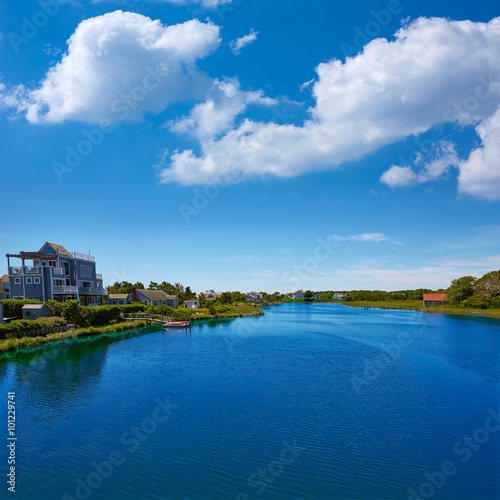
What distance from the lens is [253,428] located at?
68.8 feet

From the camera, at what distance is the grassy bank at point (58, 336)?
43688 mm

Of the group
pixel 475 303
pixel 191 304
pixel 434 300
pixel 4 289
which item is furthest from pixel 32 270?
pixel 434 300

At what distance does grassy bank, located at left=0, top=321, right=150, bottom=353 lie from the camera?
43688mm

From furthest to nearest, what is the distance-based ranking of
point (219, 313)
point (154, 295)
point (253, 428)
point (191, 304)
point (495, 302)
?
1. point (191, 304)
2. point (495, 302)
3. point (219, 313)
4. point (154, 295)
5. point (253, 428)

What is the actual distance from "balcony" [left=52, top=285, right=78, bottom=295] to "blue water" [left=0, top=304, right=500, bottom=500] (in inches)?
879

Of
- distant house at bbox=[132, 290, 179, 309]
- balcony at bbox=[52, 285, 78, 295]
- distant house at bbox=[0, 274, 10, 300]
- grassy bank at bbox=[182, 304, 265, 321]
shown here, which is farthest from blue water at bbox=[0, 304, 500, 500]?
distant house at bbox=[132, 290, 179, 309]

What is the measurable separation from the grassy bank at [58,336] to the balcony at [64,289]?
8.48 meters


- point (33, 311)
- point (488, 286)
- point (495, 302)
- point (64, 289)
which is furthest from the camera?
point (488, 286)

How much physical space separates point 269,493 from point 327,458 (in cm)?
417

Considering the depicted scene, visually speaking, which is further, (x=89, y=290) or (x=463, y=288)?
(x=463, y=288)

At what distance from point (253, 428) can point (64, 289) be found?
54373 mm

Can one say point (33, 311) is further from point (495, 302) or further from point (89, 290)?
point (495, 302)

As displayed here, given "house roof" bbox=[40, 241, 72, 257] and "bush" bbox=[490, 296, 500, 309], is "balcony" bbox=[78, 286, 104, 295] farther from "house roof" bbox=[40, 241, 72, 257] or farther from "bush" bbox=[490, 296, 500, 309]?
"bush" bbox=[490, 296, 500, 309]

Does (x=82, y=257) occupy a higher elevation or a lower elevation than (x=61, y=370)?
higher
